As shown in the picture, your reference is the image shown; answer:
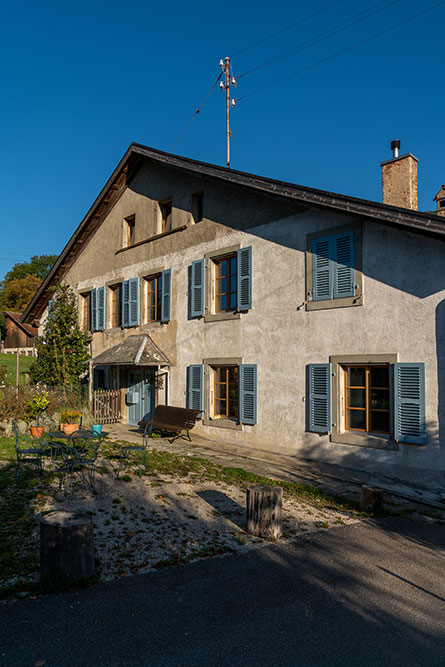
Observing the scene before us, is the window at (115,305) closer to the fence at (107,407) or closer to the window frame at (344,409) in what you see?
the fence at (107,407)

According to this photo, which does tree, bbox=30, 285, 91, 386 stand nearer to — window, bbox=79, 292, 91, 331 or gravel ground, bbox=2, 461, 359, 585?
window, bbox=79, 292, 91, 331

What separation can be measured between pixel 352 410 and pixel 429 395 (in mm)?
1804

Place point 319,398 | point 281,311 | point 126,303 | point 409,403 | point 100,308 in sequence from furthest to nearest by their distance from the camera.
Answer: point 100,308, point 126,303, point 281,311, point 319,398, point 409,403

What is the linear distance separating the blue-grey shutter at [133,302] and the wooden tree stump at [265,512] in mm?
10849

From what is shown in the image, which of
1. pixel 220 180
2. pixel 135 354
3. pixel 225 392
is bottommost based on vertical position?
pixel 225 392

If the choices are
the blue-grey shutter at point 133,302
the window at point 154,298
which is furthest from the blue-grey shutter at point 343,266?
the blue-grey shutter at point 133,302

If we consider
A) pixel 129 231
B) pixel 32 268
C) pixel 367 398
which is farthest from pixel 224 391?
pixel 32 268

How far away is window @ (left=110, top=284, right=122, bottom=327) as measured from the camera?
17.7m

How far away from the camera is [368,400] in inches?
387

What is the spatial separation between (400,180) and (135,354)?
28.5 feet

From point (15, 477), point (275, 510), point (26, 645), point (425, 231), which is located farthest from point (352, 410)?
point (26, 645)

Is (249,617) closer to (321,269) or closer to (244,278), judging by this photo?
(321,269)

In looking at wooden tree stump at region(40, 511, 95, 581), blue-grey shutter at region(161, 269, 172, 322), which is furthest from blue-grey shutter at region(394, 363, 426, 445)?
blue-grey shutter at region(161, 269, 172, 322)

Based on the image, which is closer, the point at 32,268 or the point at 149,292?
the point at 149,292
